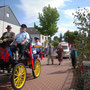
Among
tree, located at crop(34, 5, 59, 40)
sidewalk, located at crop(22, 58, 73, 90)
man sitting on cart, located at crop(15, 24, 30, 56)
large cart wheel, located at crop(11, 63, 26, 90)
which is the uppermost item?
tree, located at crop(34, 5, 59, 40)

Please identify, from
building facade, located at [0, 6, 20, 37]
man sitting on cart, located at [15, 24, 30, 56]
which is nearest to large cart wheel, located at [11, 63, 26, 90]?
man sitting on cart, located at [15, 24, 30, 56]

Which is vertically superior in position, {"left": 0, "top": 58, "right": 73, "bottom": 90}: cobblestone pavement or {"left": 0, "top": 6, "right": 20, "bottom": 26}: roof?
{"left": 0, "top": 6, "right": 20, "bottom": 26}: roof

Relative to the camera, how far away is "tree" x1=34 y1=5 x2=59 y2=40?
25484 millimetres

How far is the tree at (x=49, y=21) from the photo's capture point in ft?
83.6

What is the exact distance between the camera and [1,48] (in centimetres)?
456

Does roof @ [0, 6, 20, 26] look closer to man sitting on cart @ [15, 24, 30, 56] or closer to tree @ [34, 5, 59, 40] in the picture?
tree @ [34, 5, 59, 40]

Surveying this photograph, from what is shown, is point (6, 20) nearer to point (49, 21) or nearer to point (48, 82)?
point (49, 21)

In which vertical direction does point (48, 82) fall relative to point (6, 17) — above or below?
below

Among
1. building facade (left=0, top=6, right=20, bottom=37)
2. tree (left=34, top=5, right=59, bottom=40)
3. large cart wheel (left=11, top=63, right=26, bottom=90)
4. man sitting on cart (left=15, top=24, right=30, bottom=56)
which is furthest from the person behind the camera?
tree (left=34, top=5, right=59, bottom=40)

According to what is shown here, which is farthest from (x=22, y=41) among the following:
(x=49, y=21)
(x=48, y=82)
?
(x=49, y=21)

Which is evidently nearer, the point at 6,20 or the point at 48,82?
the point at 48,82

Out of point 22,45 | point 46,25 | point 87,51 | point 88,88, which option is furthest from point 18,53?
point 46,25

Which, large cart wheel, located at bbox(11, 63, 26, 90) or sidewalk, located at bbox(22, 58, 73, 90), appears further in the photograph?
sidewalk, located at bbox(22, 58, 73, 90)

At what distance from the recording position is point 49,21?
25.5 m
